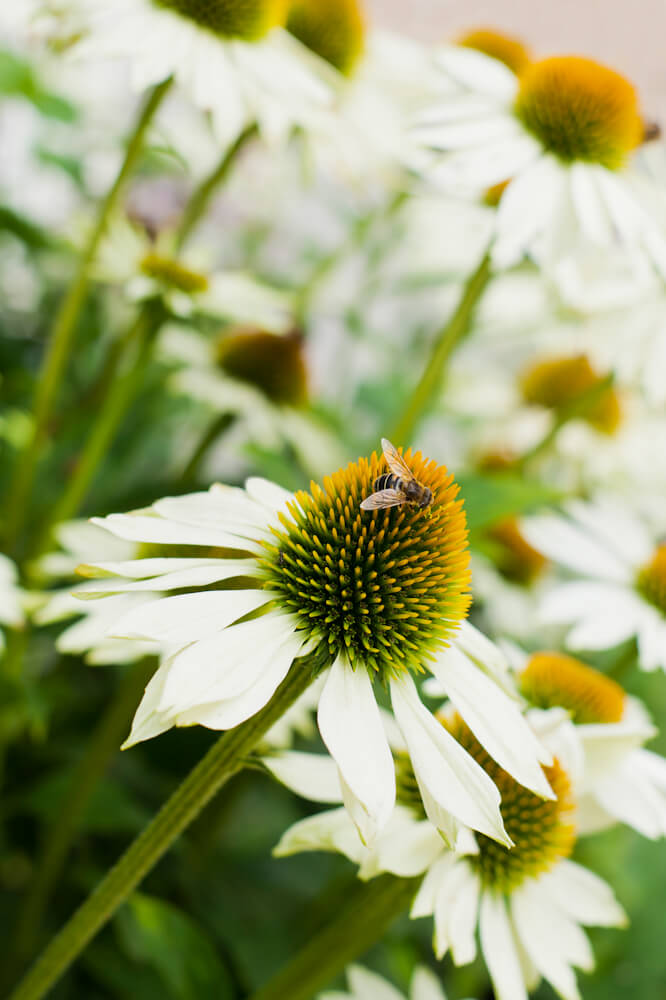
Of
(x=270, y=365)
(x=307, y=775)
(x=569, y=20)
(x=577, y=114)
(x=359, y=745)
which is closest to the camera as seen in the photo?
(x=359, y=745)

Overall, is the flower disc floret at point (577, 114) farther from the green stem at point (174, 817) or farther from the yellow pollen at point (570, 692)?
the green stem at point (174, 817)

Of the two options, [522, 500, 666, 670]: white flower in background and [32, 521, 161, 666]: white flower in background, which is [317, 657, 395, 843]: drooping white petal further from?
[522, 500, 666, 670]: white flower in background

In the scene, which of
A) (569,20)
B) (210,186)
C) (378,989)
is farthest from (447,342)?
(569,20)

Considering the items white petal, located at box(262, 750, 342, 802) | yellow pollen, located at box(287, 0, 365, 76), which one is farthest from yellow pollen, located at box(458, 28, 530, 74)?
white petal, located at box(262, 750, 342, 802)

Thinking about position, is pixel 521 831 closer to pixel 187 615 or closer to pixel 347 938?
pixel 347 938

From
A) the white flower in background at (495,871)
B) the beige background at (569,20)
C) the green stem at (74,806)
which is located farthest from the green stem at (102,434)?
the beige background at (569,20)

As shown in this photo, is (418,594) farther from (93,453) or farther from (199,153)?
(199,153)
